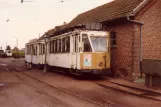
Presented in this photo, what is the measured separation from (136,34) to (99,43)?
2463mm

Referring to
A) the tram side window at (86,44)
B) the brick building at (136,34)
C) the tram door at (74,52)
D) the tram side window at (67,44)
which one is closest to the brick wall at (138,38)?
the brick building at (136,34)

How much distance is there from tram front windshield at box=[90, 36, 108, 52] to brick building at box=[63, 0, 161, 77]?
153 centimetres

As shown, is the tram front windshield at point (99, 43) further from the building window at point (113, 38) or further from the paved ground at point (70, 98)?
the paved ground at point (70, 98)

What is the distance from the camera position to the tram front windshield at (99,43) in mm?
19359

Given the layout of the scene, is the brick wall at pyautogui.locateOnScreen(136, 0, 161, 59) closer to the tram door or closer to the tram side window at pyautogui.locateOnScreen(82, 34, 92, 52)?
the tram side window at pyautogui.locateOnScreen(82, 34, 92, 52)

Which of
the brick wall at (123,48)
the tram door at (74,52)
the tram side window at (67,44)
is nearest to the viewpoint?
the brick wall at (123,48)

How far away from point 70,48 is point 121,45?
11.6ft

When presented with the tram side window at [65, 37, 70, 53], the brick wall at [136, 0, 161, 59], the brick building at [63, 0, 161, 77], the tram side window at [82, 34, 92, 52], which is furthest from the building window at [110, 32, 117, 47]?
the tram side window at [65, 37, 70, 53]

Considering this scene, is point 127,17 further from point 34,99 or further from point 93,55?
point 34,99

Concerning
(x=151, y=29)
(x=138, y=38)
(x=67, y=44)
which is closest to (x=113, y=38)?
(x=138, y=38)

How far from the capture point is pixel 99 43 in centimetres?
1961

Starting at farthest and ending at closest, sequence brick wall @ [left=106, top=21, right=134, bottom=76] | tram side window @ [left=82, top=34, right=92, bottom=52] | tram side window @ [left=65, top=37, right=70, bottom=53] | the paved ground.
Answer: tram side window @ [left=65, top=37, right=70, bottom=53] < brick wall @ [left=106, top=21, right=134, bottom=76] < tram side window @ [left=82, top=34, right=92, bottom=52] < the paved ground

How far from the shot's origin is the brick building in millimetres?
19375

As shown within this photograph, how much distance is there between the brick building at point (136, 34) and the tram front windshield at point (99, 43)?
1529mm
